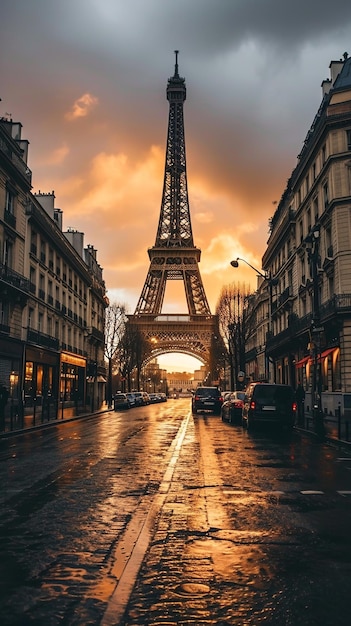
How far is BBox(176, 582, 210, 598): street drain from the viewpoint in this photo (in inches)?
165

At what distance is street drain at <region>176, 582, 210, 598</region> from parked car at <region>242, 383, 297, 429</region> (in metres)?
16.4

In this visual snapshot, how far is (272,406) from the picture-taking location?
20.5 metres

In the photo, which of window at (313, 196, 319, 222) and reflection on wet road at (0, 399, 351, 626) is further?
window at (313, 196, 319, 222)

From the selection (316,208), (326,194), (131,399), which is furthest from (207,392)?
(326,194)

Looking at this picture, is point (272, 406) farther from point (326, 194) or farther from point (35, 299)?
point (35, 299)

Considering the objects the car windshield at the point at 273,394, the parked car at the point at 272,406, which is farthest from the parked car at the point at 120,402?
the car windshield at the point at 273,394

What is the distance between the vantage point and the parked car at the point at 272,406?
20391 mm

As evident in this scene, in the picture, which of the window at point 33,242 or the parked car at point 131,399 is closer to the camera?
the window at point 33,242

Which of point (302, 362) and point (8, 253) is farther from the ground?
point (8, 253)

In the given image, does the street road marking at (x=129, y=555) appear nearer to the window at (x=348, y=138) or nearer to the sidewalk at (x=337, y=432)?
the sidewalk at (x=337, y=432)

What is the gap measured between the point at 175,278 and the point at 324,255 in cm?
5763

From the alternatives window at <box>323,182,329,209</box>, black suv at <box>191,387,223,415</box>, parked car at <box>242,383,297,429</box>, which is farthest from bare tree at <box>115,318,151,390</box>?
parked car at <box>242,383,297,429</box>

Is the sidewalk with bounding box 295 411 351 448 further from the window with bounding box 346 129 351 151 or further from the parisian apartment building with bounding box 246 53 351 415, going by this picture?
the window with bounding box 346 129 351 151

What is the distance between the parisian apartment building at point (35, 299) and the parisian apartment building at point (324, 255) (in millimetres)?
15294
